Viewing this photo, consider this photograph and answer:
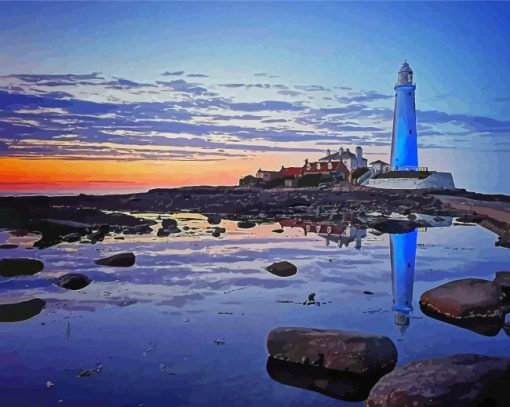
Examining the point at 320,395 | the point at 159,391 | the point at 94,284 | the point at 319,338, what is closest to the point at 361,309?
the point at 319,338

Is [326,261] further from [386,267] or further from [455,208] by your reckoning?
[455,208]

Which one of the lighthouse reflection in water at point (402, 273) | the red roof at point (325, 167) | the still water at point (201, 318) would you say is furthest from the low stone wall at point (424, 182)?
the still water at point (201, 318)

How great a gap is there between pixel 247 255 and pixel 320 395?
25.3 ft

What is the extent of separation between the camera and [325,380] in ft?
14.4

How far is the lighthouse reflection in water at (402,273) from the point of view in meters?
6.70

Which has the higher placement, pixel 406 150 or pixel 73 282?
pixel 406 150

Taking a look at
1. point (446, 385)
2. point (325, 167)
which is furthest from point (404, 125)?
point (446, 385)

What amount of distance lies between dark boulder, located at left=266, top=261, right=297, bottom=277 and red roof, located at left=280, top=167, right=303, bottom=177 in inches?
1822

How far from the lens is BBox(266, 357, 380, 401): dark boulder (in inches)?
165

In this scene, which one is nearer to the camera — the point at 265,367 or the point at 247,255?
the point at 265,367

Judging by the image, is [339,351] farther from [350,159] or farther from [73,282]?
[350,159]

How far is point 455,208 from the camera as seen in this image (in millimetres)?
29594

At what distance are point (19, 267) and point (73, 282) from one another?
202 cm

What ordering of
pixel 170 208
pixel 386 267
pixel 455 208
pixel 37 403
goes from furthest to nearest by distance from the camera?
pixel 170 208 → pixel 455 208 → pixel 386 267 → pixel 37 403
